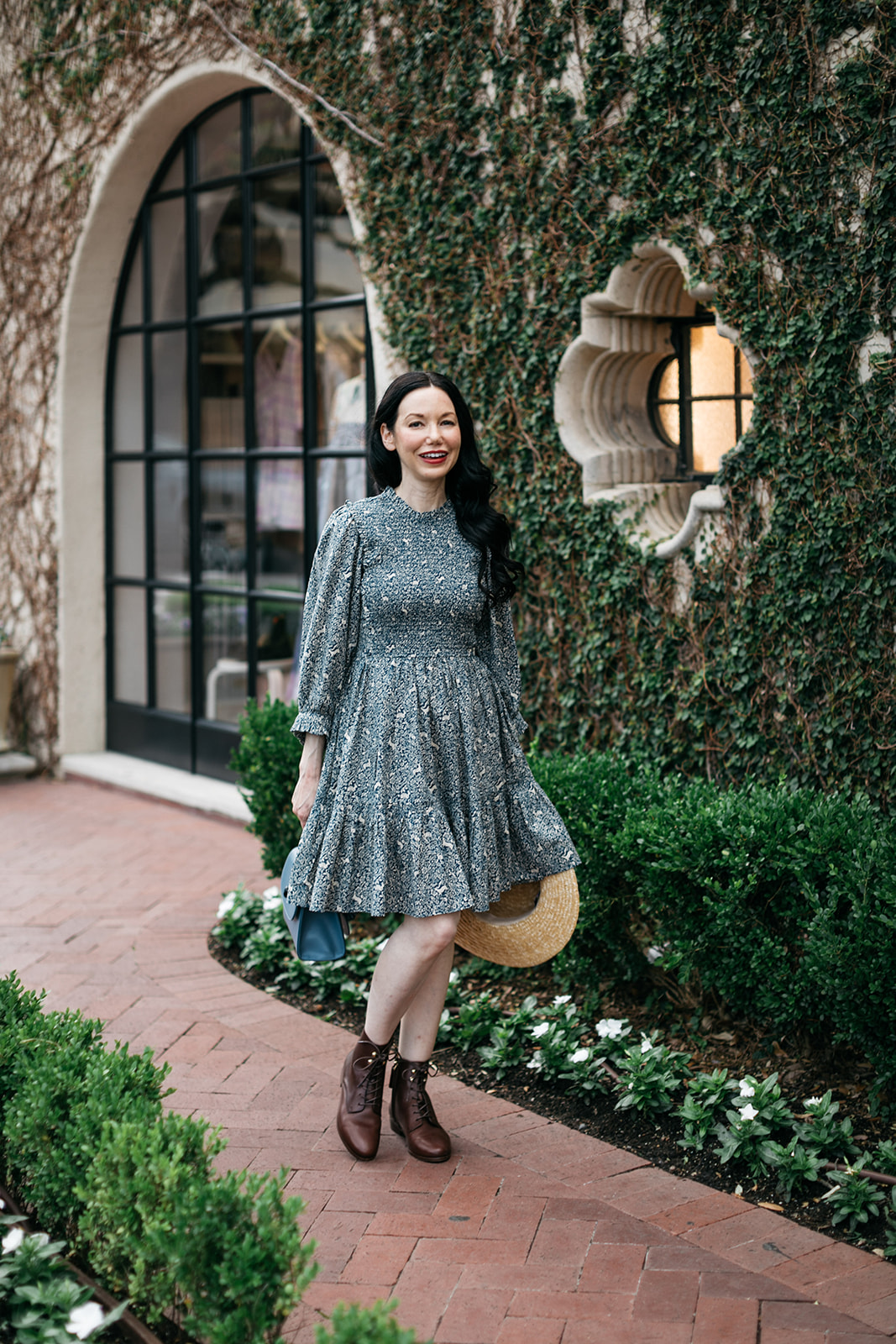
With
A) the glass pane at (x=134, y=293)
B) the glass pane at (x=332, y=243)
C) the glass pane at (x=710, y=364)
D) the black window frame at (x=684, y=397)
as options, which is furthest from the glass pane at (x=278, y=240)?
the glass pane at (x=710, y=364)

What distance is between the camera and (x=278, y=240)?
6.58 m

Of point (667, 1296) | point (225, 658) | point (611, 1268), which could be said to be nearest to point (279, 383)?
point (225, 658)

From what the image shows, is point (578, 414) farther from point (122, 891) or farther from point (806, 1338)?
point (806, 1338)

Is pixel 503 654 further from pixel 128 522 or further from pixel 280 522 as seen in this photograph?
pixel 128 522

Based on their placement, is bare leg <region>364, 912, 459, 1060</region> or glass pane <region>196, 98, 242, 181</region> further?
glass pane <region>196, 98, 242, 181</region>

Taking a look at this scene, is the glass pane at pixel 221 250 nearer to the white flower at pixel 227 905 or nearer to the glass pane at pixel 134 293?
the glass pane at pixel 134 293

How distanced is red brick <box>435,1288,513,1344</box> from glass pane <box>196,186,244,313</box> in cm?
549

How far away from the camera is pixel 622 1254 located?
2.61 metres

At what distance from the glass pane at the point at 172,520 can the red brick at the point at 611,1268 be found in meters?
5.41

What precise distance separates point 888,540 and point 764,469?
49cm

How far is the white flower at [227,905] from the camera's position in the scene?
479 centimetres

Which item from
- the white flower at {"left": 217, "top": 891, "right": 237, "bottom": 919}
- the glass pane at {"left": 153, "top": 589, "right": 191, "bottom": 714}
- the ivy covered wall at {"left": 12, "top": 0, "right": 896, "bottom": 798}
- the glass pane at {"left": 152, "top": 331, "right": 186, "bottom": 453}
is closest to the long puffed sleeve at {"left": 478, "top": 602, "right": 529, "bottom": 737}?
the ivy covered wall at {"left": 12, "top": 0, "right": 896, "bottom": 798}

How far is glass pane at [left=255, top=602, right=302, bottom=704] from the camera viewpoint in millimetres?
6742

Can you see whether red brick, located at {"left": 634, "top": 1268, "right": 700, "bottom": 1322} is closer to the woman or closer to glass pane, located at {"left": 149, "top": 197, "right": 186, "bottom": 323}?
the woman
